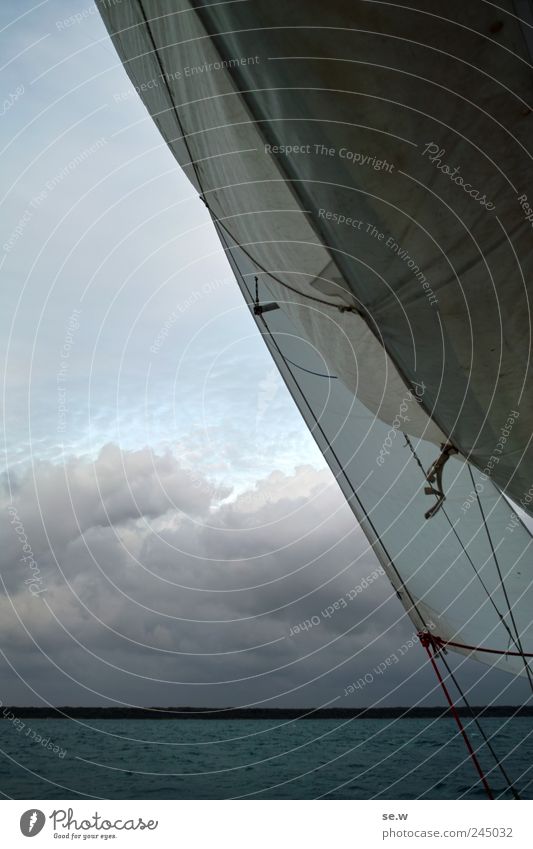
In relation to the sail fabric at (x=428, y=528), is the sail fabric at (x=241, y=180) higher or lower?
higher

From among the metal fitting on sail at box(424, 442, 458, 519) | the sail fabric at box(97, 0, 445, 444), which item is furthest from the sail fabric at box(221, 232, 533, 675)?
the metal fitting on sail at box(424, 442, 458, 519)

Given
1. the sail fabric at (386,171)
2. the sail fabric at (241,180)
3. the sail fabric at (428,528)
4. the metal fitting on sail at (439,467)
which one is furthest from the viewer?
the sail fabric at (428,528)

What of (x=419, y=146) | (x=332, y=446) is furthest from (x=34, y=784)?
(x=419, y=146)

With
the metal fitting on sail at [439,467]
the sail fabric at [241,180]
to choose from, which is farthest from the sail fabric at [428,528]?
the metal fitting on sail at [439,467]

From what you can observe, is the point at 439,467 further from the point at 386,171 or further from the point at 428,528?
the point at 386,171

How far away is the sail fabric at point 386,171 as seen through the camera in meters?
3.92

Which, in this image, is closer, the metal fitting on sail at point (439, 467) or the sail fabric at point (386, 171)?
the sail fabric at point (386, 171)

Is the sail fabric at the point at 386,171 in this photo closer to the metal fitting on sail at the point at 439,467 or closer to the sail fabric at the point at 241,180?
the sail fabric at the point at 241,180

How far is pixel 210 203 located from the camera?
7.36 m

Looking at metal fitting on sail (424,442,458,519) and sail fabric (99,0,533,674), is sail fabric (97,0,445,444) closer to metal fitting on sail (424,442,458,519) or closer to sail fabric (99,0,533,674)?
sail fabric (99,0,533,674)

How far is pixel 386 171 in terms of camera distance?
4.27 m

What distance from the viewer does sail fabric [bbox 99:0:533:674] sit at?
3922mm

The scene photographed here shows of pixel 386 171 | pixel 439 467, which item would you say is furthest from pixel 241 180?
pixel 439 467

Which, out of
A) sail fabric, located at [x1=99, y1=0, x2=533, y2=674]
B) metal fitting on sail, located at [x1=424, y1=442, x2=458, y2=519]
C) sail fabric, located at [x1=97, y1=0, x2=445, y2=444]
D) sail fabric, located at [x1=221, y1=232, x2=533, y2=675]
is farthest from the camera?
sail fabric, located at [x1=221, y1=232, x2=533, y2=675]
